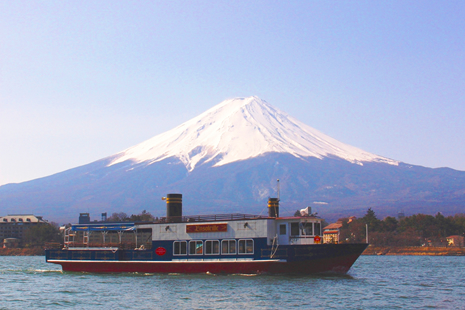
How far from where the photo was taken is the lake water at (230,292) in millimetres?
27797

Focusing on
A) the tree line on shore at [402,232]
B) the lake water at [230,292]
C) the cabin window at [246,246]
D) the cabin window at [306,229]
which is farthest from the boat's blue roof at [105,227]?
the tree line on shore at [402,232]

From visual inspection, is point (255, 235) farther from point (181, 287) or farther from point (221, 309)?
point (221, 309)

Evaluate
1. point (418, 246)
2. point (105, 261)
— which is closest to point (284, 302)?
point (105, 261)

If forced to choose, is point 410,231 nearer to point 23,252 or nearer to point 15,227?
point 23,252

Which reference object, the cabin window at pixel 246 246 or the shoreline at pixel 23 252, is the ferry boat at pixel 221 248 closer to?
the cabin window at pixel 246 246

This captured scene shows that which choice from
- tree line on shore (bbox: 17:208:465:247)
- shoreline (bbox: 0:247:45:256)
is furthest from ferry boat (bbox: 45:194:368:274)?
shoreline (bbox: 0:247:45:256)

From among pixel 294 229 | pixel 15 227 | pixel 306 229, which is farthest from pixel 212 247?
pixel 15 227

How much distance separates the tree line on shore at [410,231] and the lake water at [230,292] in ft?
216

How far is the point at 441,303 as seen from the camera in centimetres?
2834

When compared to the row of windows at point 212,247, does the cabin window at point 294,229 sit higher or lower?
higher

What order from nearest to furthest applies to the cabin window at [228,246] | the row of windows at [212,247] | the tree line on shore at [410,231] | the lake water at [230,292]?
the lake water at [230,292]
the row of windows at [212,247]
the cabin window at [228,246]
the tree line on shore at [410,231]

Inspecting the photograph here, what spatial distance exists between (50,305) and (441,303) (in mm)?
18993

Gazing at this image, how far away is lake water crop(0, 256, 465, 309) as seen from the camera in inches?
1094

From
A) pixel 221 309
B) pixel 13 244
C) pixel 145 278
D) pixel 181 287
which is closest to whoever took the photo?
pixel 221 309
